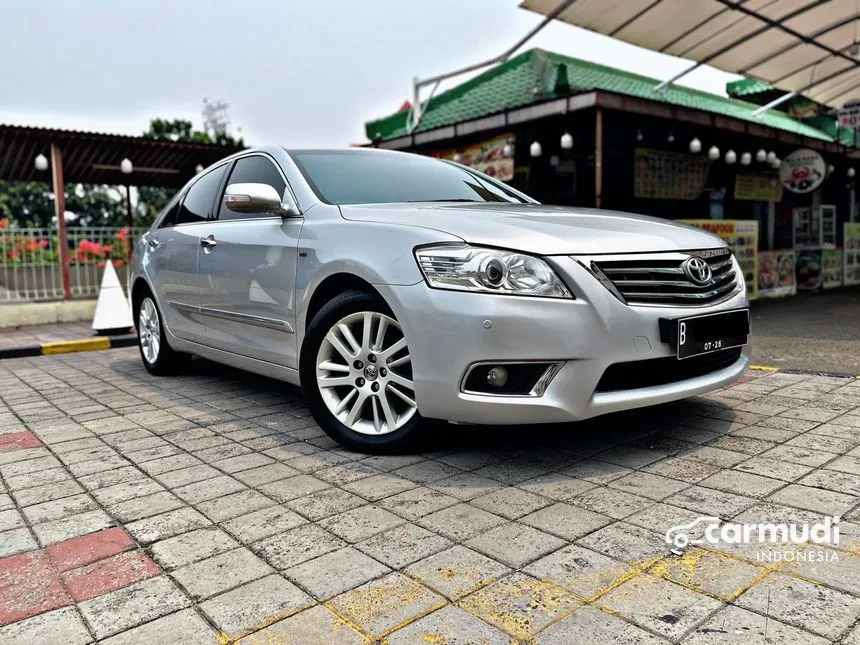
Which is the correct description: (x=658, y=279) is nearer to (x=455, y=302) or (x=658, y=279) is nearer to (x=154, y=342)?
(x=455, y=302)

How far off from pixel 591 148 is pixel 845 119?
153 inches

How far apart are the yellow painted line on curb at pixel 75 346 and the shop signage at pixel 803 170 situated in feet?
37.3

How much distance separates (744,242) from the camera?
431 inches

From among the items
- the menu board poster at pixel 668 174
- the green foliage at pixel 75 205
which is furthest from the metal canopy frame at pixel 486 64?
the green foliage at pixel 75 205

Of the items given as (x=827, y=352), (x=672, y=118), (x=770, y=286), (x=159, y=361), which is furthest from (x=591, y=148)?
(x=159, y=361)

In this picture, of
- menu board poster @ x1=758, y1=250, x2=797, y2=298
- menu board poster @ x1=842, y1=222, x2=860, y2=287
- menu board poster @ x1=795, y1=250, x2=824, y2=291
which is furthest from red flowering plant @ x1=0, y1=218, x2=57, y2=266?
menu board poster @ x1=842, y1=222, x2=860, y2=287

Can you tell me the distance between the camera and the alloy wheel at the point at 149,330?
5684 mm

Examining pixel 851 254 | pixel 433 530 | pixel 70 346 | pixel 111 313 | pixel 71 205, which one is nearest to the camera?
pixel 433 530

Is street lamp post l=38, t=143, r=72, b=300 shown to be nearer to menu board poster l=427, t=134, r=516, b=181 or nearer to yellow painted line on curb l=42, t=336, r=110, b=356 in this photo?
yellow painted line on curb l=42, t=336, r=110, b=356

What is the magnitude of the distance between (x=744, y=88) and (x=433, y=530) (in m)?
20.9

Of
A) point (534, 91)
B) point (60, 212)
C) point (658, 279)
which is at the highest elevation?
point (534, 91)

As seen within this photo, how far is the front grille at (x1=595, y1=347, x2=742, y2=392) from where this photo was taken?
118 inches

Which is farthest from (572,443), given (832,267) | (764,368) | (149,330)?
(832,267)

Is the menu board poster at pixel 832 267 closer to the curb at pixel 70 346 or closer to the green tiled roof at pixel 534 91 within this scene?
the green tiled roof at pixel 534 91
